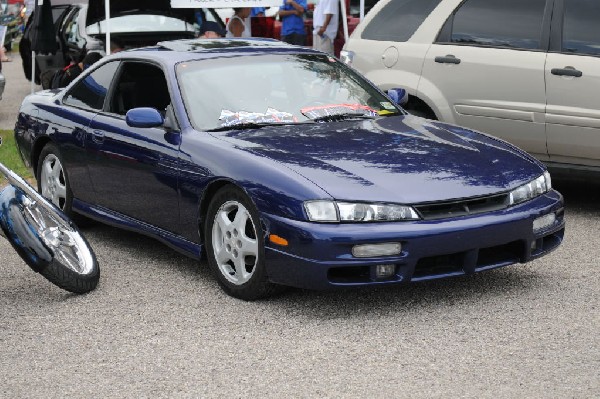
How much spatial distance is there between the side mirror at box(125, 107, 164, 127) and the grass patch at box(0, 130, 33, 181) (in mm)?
3982

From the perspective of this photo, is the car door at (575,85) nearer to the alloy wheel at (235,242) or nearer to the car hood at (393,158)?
the car hood at (393,158)

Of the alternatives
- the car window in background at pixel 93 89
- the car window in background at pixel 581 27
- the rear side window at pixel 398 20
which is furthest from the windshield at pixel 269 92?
the rear side window at pixel 398 20

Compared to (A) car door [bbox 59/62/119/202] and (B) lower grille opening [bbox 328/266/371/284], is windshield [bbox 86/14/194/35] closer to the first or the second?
(A) car door [bbox 59/62/119/202]

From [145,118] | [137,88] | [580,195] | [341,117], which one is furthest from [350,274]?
[580,195]

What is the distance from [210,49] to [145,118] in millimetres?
830

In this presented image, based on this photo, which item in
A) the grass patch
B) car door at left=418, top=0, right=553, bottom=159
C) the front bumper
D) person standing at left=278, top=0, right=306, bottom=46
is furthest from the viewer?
person standing at left=278, top=0, right=306, bottom=46

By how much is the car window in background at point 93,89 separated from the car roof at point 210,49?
0.17m

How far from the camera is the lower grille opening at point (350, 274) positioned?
19.4 ft

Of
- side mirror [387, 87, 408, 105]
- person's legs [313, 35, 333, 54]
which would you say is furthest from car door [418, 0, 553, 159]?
person's legs [313, 35, 333, 54]

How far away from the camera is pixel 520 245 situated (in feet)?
20.7

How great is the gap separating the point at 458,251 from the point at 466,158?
72cm

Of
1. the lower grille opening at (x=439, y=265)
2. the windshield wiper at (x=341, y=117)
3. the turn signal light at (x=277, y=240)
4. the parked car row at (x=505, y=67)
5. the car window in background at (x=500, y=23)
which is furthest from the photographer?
the car window in background at (x=500, y=23)

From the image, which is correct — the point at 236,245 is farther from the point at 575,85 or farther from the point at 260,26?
the point at 260,26

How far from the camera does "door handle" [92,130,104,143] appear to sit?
7551 mm
